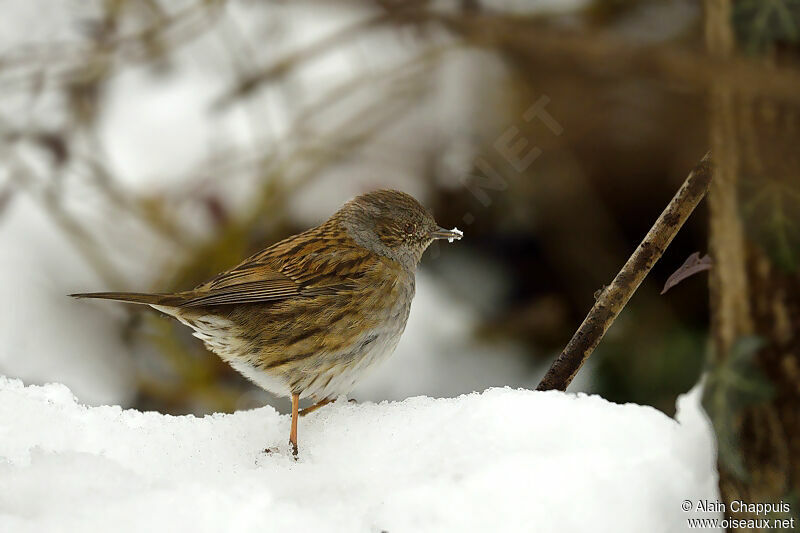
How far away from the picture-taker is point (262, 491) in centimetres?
163

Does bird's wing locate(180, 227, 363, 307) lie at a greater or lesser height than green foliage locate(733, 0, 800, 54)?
lesser

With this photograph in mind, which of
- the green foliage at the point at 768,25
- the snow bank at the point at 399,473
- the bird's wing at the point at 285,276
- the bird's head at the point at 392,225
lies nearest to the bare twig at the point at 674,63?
the green foliage at the point at 768,25

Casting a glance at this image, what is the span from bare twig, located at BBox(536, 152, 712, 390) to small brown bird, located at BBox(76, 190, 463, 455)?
0.92 meters

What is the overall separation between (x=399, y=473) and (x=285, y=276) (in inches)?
53.4

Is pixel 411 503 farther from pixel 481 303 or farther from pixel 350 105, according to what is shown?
pixel 350 105

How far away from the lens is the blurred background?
409 cm

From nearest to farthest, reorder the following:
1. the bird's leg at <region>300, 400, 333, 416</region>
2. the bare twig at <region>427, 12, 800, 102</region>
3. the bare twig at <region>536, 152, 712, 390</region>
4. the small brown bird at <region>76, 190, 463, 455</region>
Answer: the bare twig at <region>427, 12, 800, 102</region>, the bare twig at <region>536, 152, 712, 390</region>, the bird's leg at <region>300, 400, 333, 416</region>, the small brown bird at <region>76, 190, 463, 455</region>

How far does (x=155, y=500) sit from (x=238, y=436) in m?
0.55

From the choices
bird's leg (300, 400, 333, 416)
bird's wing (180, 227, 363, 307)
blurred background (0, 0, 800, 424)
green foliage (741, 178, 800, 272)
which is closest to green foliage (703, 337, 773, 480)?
green foliage (741, 178, 800, 272)

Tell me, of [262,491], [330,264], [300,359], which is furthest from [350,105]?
[262,491]

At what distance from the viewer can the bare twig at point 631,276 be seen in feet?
5.51

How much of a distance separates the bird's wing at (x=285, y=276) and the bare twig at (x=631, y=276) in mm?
1081

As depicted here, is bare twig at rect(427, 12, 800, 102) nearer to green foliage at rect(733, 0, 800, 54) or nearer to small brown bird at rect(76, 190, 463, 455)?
green foliage at rect(733, 0, 800, 54)

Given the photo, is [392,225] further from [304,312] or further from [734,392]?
[734,392]
